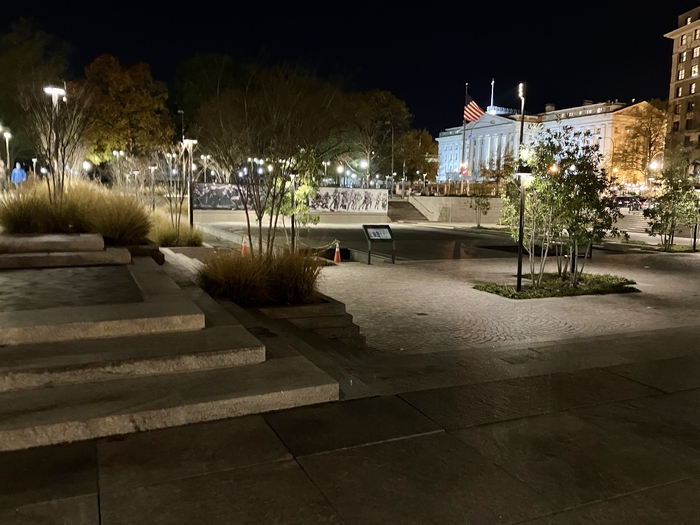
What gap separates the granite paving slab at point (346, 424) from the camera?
4.11 meters

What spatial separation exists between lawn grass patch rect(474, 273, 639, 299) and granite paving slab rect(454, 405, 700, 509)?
775cm

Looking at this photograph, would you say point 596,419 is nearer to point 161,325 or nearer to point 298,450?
point 298,450

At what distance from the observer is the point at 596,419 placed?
4.78 meters

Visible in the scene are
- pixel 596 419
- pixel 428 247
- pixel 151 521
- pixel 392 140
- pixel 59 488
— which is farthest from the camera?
pixel 392 140

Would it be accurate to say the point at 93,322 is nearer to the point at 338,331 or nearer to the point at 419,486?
the point at 419,486

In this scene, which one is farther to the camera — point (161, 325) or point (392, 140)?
point (392, 140)

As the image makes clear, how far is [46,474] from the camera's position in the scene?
11.6ft

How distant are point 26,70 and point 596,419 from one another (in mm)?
42289

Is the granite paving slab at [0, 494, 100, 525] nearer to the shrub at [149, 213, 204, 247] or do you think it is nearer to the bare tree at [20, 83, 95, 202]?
the bare tree at [20, 83, 95, 202]

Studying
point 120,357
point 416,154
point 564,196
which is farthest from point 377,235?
point 416,154

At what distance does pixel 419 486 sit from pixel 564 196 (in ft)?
33.5

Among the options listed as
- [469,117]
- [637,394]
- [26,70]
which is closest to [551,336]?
[637,394]

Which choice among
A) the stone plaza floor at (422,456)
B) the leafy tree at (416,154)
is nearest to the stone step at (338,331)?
the stone plaza floor at (422,456)

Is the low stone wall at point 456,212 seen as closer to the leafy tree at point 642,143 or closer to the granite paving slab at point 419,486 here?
the granite paving slab at point 419,486
